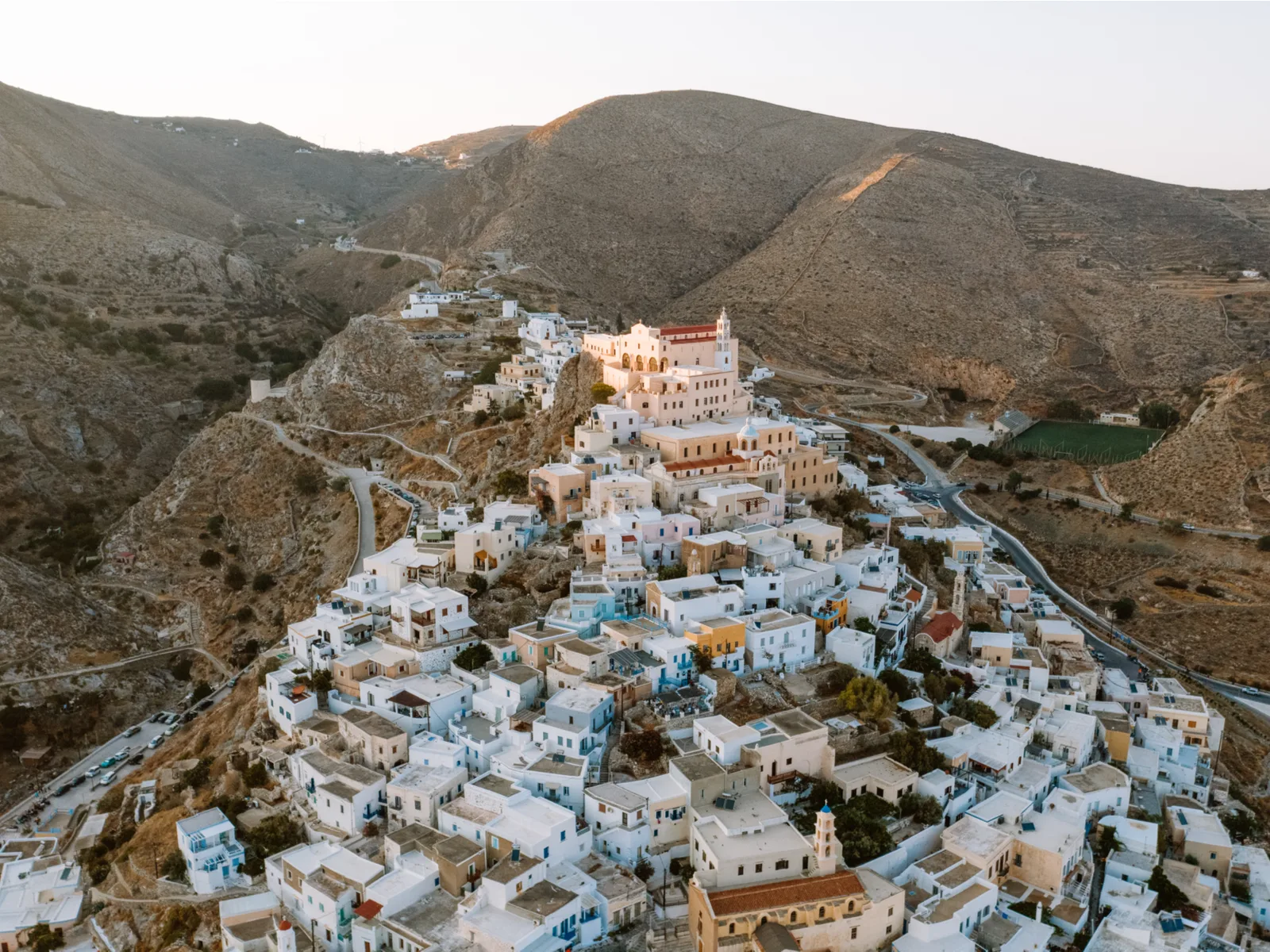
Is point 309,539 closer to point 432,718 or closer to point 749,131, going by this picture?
point 432,718

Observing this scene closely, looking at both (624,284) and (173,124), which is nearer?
(624,284)

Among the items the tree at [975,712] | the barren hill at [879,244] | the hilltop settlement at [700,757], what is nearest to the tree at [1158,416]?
the barren hill at [879,244]

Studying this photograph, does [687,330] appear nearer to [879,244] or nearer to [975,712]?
[975,712]

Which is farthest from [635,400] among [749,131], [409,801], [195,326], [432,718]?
[749,131]

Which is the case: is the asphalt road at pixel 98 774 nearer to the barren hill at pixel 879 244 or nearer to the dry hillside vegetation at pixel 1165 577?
the dry hillside vegetation at pixel 1165 577

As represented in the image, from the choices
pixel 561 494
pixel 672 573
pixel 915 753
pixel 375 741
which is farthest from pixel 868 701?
pixel 561 494

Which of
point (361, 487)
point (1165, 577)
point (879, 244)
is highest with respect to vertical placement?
point (879, 244)

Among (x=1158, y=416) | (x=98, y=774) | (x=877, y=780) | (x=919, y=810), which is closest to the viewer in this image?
(x=919, y=810)
